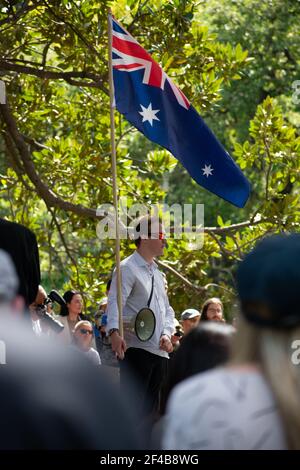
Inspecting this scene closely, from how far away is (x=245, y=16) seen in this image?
21.3 meters

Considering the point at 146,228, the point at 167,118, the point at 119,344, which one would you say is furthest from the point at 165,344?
the point at 167,118

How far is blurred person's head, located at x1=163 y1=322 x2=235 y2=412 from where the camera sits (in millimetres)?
4275

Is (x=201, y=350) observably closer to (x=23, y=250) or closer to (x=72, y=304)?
(x=23, y=250)

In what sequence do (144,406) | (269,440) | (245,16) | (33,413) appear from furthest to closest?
(245,16), (144,406), (269,440), (33,413)

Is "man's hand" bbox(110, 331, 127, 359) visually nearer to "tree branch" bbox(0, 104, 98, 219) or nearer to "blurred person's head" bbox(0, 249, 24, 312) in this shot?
"tree branch" bbox(0, 104, 98, 219)

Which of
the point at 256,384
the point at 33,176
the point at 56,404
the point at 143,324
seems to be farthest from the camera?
the point at 33,176

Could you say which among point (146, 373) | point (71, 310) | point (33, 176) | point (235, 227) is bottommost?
point (146, 373)

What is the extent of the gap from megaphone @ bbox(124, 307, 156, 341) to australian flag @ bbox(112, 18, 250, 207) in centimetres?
137

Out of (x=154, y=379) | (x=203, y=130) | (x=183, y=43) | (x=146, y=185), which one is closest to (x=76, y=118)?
(x=146, y=185)

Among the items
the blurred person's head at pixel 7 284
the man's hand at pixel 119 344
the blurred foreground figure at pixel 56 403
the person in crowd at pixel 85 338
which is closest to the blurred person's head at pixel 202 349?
the blurred person's head at pixel 7 284

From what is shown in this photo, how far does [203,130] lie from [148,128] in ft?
1.70

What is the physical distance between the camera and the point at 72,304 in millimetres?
10250

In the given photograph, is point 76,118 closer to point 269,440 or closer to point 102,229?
point 102,229

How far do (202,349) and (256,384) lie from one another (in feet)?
5.04
